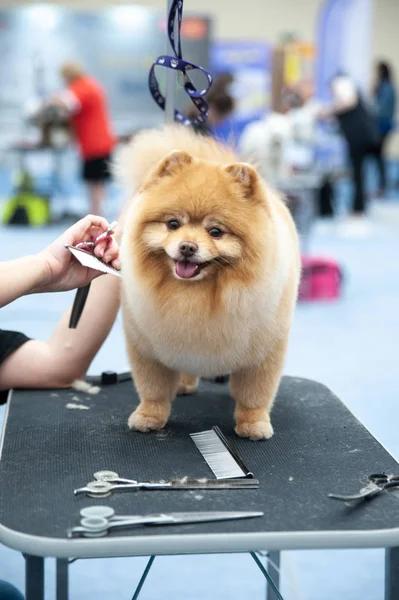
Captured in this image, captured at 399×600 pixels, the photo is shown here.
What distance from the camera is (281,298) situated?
1.56m

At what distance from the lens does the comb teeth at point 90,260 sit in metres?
1.45

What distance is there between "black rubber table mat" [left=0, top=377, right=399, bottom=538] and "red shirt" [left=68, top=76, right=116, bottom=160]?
6068mm

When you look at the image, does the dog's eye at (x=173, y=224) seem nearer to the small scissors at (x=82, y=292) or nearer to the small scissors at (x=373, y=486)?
the small scissors at (x=82, y=292)

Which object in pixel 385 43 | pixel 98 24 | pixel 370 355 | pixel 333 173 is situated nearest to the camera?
pixel 370 355

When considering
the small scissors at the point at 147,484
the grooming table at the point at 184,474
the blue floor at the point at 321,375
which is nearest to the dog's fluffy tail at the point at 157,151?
the grooming table at the point at 184,474

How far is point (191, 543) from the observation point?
108 cm

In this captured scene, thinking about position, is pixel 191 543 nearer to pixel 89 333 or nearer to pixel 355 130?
pixel 89 333

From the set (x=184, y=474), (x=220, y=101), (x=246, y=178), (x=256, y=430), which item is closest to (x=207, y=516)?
(x=184, y=474)

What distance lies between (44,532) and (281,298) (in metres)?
0.69

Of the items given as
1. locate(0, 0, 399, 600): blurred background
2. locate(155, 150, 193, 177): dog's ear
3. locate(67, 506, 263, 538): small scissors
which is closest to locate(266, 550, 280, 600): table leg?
locate(0, 0, 399, 600): blurred background

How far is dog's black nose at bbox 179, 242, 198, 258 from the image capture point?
137 centimetres

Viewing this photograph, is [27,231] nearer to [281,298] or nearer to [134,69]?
[134,69]

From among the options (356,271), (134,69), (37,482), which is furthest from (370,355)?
(134,69)

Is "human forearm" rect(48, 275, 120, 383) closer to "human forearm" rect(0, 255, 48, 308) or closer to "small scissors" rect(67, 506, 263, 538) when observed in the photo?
"human forearm" rect(0, 255, 48, 308)
